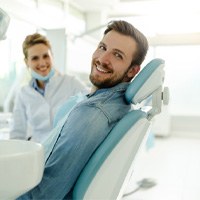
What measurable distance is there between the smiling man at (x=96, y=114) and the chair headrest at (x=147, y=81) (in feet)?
0.27

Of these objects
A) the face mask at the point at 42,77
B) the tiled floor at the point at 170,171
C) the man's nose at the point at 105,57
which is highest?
the man's nose at the point at 105,57

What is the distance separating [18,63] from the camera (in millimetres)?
2775

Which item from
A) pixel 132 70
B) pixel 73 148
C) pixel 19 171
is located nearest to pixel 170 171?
pixel 132 70

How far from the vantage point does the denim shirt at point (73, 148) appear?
958 mm

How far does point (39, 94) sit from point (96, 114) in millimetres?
1025

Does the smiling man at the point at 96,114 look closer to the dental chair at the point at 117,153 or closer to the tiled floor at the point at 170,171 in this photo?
the dental chair at the point at 117,153

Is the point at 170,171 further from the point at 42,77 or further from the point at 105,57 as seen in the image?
the point at 105,57

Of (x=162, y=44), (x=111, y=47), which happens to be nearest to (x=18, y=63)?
(x=111, y=47)

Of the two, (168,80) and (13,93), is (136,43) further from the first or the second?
(168,80)

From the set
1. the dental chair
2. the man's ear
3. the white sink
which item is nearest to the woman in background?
the man's ear

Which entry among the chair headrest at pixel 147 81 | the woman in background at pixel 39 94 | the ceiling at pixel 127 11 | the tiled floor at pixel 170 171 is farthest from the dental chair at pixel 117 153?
the ceiling at pixel 127 11

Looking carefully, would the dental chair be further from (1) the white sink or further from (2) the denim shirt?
(1) the white sink

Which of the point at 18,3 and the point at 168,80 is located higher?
the point at 18,3

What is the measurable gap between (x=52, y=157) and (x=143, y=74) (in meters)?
0.39
